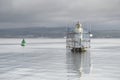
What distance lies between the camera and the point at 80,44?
73.3 m

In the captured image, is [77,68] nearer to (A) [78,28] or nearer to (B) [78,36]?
(A) [78,28]

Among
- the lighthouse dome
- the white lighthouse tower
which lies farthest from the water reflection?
the white lighthouse tower

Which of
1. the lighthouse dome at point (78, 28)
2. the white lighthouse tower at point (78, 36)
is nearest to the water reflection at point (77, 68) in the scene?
the lighthouse dome at point (78, 28)

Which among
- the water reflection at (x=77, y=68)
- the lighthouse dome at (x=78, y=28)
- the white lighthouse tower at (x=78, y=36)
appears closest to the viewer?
the water reflection at (x=77, y=68)

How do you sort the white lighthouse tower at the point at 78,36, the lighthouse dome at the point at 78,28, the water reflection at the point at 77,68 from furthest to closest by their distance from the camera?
the white lighthouse tower at the point at 78,36, the lighthouse dome at the point at 78,28, the water reflection at the point at 77,68

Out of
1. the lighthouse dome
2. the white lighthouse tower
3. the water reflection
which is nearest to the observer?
the water reflection

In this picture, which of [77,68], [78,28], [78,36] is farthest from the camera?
[78,36]

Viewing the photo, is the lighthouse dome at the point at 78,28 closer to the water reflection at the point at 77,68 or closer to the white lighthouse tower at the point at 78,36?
the white lighthouse tower at the point at 78,36

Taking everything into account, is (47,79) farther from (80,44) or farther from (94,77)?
(80,44)

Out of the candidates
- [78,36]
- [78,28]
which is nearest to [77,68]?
[78,28]

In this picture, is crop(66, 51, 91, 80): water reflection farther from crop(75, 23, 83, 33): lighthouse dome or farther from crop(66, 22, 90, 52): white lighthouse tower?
crop(66, 22, 90, 52): white lighthouse tower

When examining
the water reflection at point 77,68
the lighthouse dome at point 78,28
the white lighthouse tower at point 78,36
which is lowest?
the water reflection at point 77,68

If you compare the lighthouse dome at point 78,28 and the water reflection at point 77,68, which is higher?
the lighthouse dome at point 78,28

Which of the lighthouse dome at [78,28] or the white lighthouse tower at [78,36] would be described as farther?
the white lighthouse tower at [78,36]
